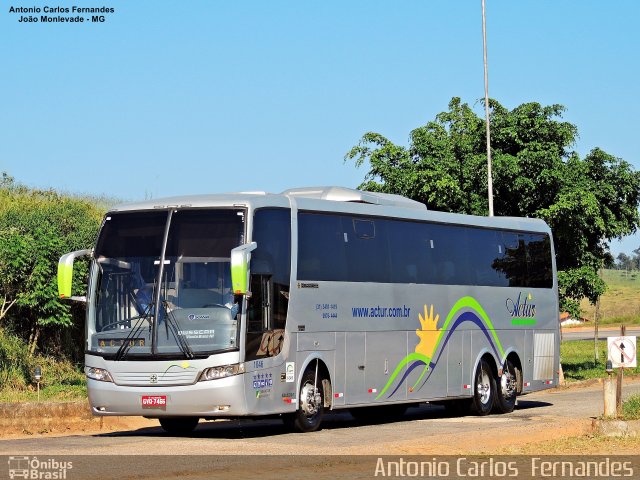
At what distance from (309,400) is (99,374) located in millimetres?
3362

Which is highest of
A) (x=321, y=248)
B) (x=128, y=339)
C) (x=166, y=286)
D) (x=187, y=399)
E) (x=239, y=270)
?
(x=321, y=248)

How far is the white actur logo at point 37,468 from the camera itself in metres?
13.6

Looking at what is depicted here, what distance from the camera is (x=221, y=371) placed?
18.7 metres

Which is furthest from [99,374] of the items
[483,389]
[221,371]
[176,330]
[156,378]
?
[483,389]

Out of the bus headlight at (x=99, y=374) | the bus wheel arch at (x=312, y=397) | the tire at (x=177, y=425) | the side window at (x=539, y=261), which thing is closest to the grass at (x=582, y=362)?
the side window at (x=539, y=261)

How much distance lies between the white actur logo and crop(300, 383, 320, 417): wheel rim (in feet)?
19.0

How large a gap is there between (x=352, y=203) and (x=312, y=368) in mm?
3162

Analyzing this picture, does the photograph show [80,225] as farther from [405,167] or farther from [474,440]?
[474,440]

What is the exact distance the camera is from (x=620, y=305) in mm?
105000

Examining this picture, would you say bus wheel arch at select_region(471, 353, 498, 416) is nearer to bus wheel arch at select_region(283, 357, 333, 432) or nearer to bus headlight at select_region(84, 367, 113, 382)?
bus wheel arch at select_region(283, 357, 333, 432)

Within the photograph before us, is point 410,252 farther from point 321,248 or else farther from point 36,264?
point 36,264

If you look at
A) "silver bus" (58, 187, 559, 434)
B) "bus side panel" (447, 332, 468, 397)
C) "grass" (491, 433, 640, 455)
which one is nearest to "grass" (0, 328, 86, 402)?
"silver bus" (58, 187, 559, 434)
